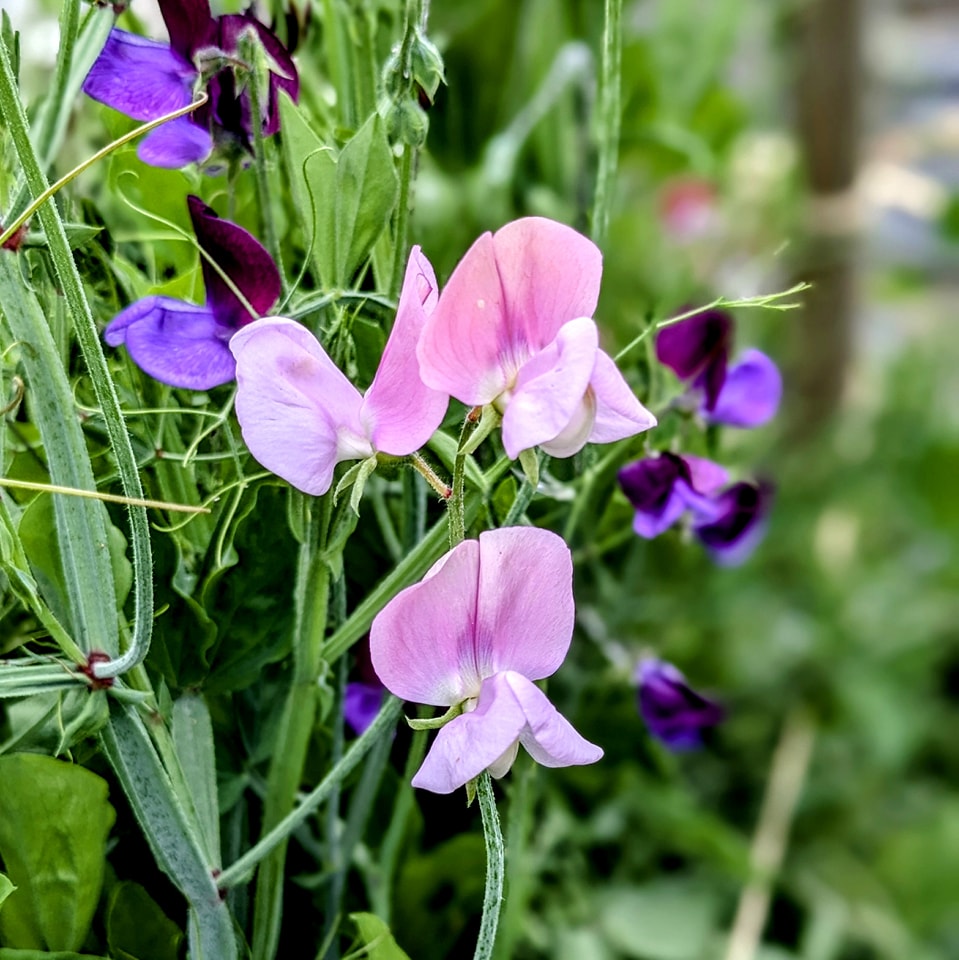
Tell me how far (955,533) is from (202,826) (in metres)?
1.14

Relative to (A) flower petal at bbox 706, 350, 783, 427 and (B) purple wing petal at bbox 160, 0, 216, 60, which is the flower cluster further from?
(B) purple wing petal at bbox 160, 0, 216, 60

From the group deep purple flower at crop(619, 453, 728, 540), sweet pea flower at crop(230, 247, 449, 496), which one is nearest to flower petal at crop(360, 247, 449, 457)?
sweet pea flower at crop(230, 247, 449, 496)

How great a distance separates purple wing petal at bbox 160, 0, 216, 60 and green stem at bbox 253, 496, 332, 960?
138 mm

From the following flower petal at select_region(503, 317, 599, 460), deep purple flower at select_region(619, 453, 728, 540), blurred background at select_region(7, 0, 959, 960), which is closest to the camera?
flower petal at select_region(503, 317, 599, 460)

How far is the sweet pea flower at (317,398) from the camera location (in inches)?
8.4

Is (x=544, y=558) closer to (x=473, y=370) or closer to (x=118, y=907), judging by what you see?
(x=473, y=370)

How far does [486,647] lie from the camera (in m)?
0.22

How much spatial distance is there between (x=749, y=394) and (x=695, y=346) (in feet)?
0.11

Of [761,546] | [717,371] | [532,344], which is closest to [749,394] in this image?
[717,371]

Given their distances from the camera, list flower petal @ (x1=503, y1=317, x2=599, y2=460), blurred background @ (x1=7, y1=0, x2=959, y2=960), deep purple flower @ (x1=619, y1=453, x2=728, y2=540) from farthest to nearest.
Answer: blurred background @ (x1=7, y1=0, x2=959, y2=960), deep purple flower @ (x1=619, y1=453, x2=728, y2=540), flower petal @ (x1=503, y1=317, x2=599, y2=460)

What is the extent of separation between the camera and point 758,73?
1.45m

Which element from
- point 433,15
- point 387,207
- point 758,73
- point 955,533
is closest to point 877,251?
point 758,73

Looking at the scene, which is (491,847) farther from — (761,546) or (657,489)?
(761,546)

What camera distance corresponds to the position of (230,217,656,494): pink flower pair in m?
0.20
